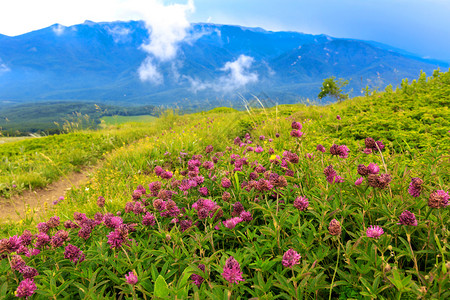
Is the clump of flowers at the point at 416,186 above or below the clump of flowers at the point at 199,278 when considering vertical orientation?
above

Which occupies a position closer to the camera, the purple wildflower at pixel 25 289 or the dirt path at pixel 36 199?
the purple wildflower at pixel 25 289

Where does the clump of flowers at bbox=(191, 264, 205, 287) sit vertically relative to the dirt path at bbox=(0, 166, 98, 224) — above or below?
above

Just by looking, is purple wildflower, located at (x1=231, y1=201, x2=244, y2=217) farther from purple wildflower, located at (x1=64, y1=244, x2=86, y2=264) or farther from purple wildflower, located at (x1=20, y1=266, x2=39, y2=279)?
purple wildflower, located at (x1=20, y1=266, x2=39, y2=279)

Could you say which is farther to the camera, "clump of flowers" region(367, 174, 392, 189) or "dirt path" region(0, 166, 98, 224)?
"dirt path" region(0, 166, 98, 224)

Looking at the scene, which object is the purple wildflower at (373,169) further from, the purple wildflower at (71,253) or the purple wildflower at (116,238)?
the purple wildflower at (71,253)

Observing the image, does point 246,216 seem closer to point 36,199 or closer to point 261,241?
point 261,241

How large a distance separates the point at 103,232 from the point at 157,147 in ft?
16.1

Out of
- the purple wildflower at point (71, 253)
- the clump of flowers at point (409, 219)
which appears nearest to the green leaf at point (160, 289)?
the purple wildflower at point (71, 253)

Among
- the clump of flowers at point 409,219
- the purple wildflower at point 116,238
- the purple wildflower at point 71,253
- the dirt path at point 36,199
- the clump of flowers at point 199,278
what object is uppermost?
the clump of flowers at point 409,219

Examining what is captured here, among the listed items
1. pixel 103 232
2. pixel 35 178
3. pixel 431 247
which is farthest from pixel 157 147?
pixel 431 247

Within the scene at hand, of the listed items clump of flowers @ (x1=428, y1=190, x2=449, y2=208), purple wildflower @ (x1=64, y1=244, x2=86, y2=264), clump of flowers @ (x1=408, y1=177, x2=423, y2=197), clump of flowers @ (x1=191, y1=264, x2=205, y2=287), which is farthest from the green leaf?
clump of flowers @ (x1=408, y1=177, x2=423, y2=197)

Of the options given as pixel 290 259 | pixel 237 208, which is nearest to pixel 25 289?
pixel 237 208

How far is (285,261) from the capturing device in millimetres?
1145

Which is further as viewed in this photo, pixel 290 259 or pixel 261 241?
pixel 261 241
